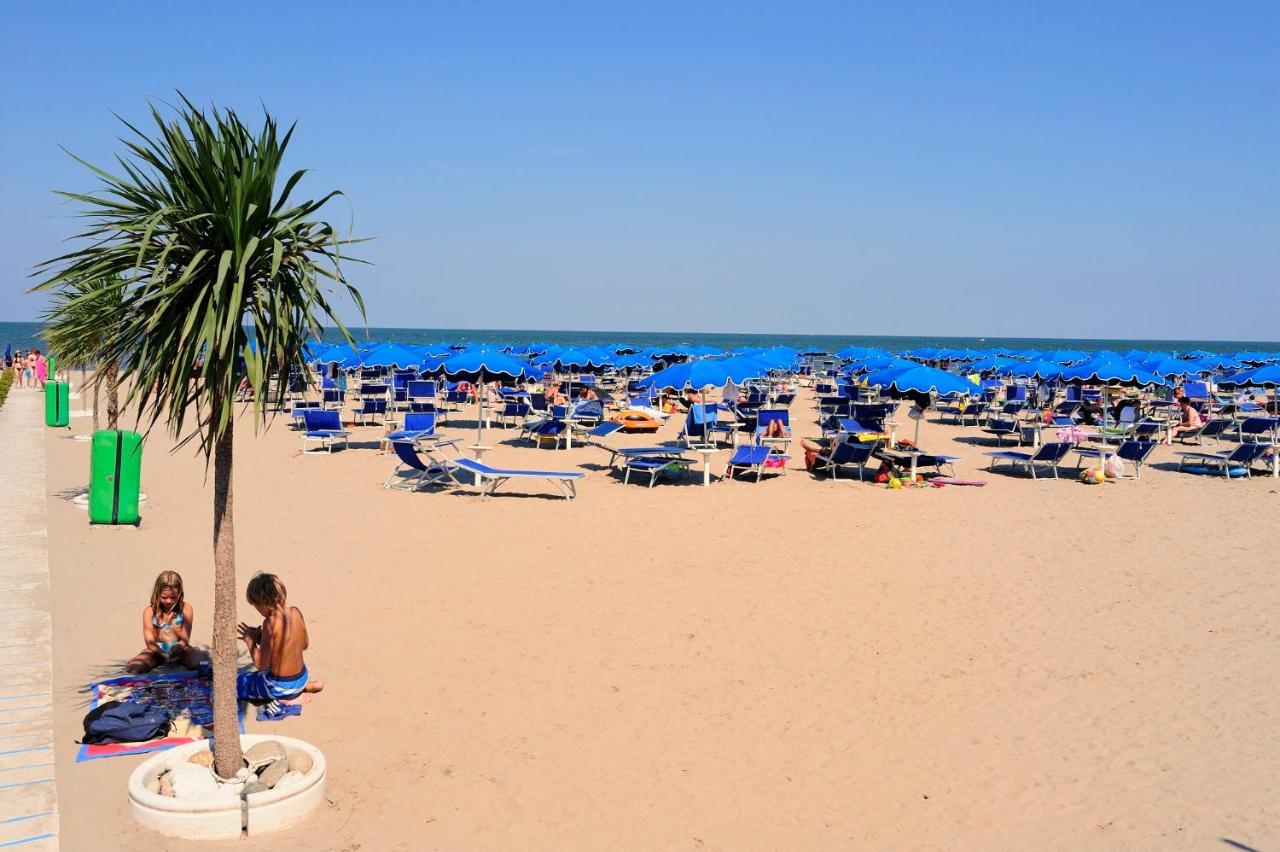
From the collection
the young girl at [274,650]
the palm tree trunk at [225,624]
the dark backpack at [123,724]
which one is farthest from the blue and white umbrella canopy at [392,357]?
the palm tree trunk at [225,624]

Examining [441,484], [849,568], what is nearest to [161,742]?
[849,568]

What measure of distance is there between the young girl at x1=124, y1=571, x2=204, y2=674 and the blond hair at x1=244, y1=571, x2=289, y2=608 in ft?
2.46

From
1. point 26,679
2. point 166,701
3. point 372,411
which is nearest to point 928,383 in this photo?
point 372,411

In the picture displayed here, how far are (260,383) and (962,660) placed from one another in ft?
14.7

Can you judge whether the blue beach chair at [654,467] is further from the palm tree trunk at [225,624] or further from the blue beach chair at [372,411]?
the palm tree trunk at [225,624]

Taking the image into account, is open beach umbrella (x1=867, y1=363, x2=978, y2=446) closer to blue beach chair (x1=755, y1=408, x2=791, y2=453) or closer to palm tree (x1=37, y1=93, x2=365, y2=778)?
blue beach chair (x1=755, y1=408, x2=791, y2=453)

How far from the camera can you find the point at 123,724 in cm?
444

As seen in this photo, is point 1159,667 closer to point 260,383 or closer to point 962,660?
point 962,660

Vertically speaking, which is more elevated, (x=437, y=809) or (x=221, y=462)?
(x=221, y=462)

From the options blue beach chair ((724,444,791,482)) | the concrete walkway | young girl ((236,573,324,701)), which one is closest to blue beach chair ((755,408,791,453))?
blue beach chair ((724,444,791,482))

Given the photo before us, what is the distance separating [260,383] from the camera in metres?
3.55

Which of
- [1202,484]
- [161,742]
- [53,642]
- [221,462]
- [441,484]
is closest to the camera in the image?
[221,462]

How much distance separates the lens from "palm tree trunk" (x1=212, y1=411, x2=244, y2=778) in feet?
12.6

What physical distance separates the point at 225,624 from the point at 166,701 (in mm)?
1306
